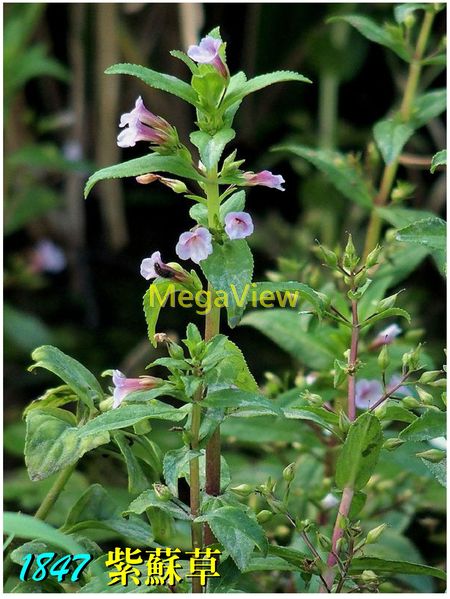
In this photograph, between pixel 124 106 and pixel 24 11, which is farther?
pixel 124 106

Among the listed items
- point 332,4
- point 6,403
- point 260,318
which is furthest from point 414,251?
point 332,4

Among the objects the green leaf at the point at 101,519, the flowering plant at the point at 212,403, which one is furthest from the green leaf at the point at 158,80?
the green leaf at the point at 101,519

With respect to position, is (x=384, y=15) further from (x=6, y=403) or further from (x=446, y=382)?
(x=446, y=382)

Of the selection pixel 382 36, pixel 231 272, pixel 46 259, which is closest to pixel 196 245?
pixel 231 272

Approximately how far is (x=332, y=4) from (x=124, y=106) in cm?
50

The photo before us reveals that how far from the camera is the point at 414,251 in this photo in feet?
3.63

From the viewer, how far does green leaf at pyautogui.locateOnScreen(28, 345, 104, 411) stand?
2.45 ft

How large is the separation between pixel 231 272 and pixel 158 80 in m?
0.15

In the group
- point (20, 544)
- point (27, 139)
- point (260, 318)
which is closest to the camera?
point (20, 544)

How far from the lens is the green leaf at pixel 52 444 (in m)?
0.72

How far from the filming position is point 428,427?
72cm

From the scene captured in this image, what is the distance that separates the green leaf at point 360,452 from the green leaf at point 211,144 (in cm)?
21

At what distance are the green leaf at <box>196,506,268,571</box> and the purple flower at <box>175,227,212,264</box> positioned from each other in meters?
0.18

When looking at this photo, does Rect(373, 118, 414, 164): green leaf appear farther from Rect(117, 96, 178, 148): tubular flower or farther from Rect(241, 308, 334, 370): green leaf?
Rect(117, 96, 178, 148): tubular flower
